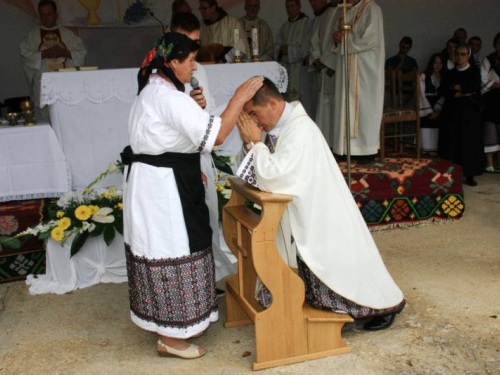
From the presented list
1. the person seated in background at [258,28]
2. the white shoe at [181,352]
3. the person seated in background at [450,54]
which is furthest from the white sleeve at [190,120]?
the person seated in background at [450,54]

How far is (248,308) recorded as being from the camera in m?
3.20

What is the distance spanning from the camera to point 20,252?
14.8 ft

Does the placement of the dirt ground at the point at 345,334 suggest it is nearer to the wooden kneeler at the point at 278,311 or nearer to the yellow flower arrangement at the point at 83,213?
the wooden kneeler at the point at 278,311

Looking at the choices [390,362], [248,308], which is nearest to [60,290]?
[248,308]

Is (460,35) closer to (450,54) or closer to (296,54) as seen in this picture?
(450,54)

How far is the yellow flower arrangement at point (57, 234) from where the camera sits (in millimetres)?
4203

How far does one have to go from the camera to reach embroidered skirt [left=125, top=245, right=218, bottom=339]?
3.13 metres

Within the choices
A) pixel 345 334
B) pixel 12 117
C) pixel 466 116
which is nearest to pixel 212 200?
pixel 345 334

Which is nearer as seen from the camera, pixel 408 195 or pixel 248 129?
pixel 248 129

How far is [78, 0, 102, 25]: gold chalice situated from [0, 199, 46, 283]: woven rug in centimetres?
470

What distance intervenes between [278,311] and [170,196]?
2.42 feet

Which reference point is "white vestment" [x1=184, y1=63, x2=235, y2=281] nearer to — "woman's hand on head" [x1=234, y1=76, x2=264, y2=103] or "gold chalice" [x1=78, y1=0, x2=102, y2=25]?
"woman's hand on head" [x1=234, y1=76, x2=264, y2=103]

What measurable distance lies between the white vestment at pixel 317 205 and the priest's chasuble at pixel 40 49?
437cm

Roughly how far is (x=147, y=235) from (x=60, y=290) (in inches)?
57.8
